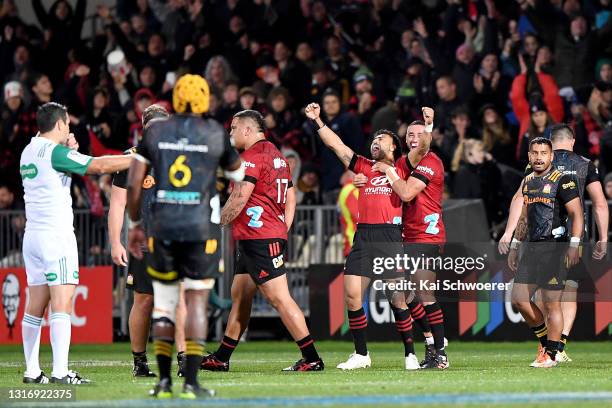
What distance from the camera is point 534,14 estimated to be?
21.8 m

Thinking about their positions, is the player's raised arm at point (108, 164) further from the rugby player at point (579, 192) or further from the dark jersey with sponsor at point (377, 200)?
the rugby player at point (579, 192)

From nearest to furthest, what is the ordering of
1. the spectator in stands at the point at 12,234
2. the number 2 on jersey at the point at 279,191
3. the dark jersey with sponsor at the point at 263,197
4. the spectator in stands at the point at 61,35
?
the dark jersey with sponsor at the point at 263,197
the number 2 on jersey at the point at 279,191
the spectator in stands at the point at 12,234
the spectator in stands at the point at 61,35

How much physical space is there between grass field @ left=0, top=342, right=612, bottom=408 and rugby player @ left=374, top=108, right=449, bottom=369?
41 cm

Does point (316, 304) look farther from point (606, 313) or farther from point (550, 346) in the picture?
point (550, 346)

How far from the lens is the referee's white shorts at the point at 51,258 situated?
438 inches

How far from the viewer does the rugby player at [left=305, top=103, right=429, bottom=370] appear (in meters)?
A: 13.3

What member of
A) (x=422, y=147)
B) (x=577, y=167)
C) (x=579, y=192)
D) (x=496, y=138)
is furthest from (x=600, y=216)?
(x=496, y=138)

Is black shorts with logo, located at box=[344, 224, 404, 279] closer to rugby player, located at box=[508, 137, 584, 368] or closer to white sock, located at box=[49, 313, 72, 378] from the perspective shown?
rugby player, located at box=[508, 137, 584, 368]

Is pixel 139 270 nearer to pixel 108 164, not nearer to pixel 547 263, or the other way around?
pixel 108 164

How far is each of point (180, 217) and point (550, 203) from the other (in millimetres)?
5485

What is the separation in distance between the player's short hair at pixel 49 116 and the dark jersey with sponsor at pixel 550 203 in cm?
516

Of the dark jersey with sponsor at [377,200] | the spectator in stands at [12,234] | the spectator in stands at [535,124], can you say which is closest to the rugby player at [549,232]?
the dark jersey with sponsor at [377,200]

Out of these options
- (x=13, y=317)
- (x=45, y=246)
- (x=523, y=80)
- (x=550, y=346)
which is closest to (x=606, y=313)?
(x=523, y=80)

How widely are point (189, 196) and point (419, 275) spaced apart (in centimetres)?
→ 491
